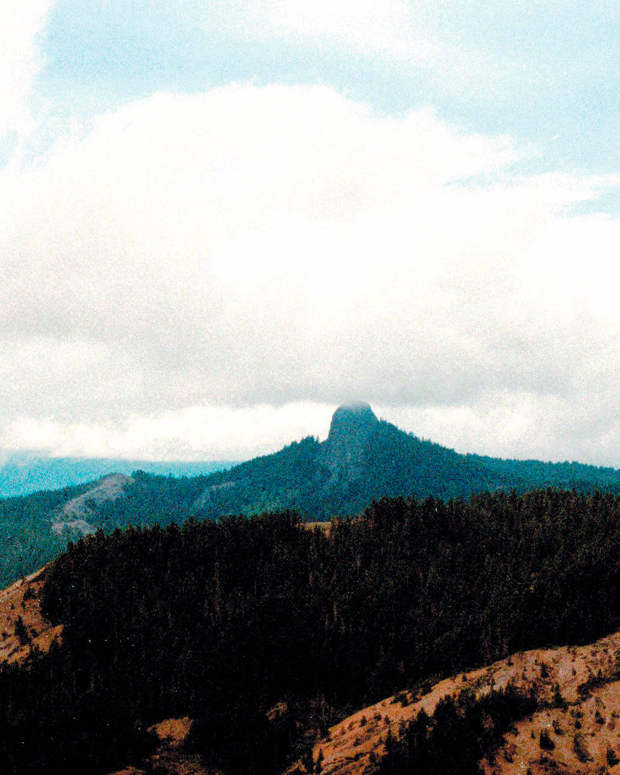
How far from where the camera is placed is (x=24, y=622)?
7688cm

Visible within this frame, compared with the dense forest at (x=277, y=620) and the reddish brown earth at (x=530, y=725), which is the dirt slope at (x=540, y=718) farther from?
the dense forest at (x=277, y=620)

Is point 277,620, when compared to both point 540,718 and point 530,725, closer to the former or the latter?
point 540,718

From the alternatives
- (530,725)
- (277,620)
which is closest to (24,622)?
(277,620)

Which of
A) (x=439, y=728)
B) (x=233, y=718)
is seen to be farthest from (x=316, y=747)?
(x=439, y=728)

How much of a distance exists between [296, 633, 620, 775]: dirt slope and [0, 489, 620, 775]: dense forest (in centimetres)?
299

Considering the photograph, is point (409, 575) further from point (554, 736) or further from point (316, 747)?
point (554, 736)

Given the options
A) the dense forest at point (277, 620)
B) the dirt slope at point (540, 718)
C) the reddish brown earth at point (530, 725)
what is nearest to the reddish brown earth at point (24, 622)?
the dense forest at point (277, 620)

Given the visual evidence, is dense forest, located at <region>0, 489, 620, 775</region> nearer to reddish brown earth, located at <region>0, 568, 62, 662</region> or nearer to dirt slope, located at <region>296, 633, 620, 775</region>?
reddish brown earth, located at <region>0, 568, 62, 662</region>

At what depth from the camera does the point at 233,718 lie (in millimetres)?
47875

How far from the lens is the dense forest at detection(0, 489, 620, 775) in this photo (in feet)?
157

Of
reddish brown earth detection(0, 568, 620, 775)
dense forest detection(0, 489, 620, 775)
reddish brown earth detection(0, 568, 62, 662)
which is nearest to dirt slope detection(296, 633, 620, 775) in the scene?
reddish brown earth detection(0, 568, 620, 775)

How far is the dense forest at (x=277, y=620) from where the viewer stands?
4778cm

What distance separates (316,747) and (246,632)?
22.9 meters

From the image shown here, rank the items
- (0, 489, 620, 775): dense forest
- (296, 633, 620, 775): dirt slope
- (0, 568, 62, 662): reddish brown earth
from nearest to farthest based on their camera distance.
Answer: (296, 633, 620, 775): dirt slope < (0, 489, 620, 775): dense forest < (0, 568, 62, 662): reddish brown earth
